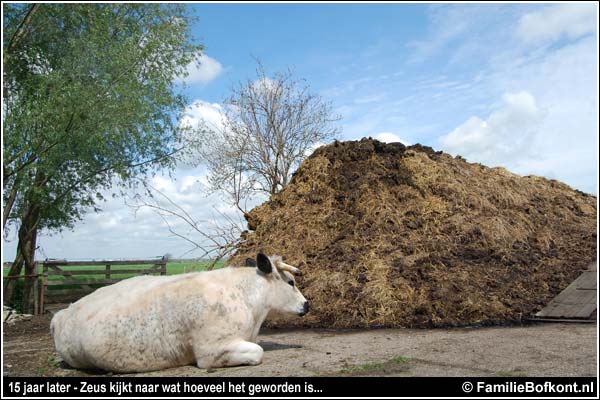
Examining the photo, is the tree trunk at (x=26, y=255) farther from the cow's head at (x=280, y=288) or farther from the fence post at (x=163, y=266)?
the cow's head at (x=280, y=288)

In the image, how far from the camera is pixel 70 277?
2245 cm

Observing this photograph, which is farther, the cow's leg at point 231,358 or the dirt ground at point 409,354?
the cow's leg at point 231,358

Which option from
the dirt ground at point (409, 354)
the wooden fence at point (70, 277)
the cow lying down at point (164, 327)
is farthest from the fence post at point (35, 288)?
the cow lying down at point (164, 327)

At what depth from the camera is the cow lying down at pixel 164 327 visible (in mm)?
7004

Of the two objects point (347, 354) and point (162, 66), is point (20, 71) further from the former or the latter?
point (347, 354)

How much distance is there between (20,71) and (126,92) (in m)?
4.99

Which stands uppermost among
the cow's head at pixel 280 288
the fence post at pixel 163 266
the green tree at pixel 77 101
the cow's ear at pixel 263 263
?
the green tree at pixel 77 101

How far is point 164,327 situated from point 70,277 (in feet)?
56.7

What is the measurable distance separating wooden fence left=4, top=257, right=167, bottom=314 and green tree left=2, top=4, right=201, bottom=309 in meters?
0.86

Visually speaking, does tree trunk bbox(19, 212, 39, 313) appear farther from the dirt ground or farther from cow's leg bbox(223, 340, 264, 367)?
cow's leg bbox(223, 340, 264, 367)

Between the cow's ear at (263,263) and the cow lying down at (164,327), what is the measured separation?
16.2 inches

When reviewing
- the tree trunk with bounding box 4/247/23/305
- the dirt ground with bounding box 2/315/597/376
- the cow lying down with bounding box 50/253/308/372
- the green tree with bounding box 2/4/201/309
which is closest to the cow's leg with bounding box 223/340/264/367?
the cow lying down with bounding box 50/253/308/372

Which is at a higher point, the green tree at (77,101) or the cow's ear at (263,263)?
the green tree at (77,101)

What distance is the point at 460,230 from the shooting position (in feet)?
46.0
